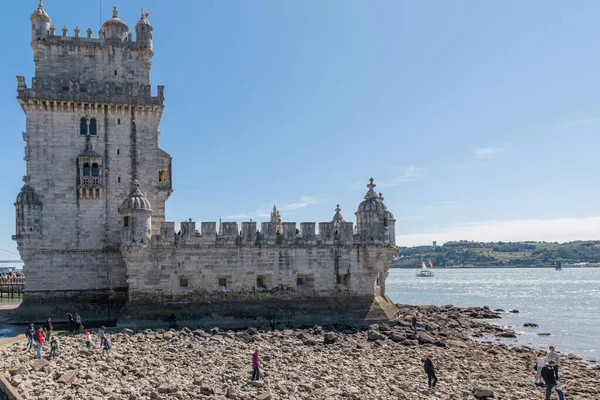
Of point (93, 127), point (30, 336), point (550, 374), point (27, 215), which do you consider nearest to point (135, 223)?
point (27, 215)

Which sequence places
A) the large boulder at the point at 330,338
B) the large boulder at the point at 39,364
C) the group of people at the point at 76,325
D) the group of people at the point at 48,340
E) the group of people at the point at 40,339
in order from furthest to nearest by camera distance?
the large boulder at the point at 330,338
the group of people at the point at 76,325
the group of people at the point at 48,340
the group of people at the point at 40,339
the large boulder at the point at 39,364

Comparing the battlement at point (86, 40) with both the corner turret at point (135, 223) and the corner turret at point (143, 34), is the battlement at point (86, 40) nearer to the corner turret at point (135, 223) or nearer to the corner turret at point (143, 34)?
the corner turret at point (143, 34)

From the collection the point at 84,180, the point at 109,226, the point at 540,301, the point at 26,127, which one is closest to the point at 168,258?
the point at 109,226

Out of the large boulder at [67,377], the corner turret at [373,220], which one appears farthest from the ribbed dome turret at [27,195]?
the corner turret at [373,220]

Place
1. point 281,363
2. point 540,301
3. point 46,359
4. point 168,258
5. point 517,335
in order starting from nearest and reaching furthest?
point 46,359, point 281,363, point 168,258, point 517,335, point 540,301

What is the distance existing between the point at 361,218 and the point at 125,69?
17.7 metres

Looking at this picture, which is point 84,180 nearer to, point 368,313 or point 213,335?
point 213,335

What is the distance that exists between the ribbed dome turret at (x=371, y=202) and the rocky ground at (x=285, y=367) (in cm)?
720

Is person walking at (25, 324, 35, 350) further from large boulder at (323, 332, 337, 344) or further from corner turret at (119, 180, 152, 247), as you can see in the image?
large boulder at (323, 332, 337, 344)

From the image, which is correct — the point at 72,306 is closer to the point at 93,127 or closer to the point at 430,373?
the point at 93,127

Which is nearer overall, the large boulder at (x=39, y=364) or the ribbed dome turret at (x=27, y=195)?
the large boulder at (x=39, y=364)

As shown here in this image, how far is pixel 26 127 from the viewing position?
31.1 metres

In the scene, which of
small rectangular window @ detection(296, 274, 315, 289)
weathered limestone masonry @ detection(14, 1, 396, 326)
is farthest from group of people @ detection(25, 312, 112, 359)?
small rectangular window @ detection(296, 274, 315, 289)

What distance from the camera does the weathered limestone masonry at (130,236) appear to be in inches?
1179
